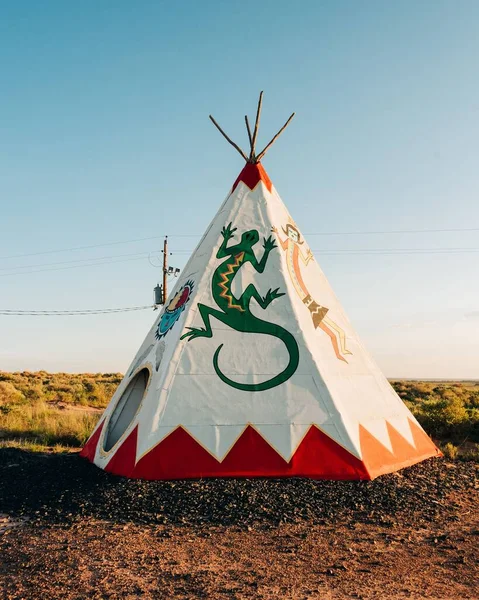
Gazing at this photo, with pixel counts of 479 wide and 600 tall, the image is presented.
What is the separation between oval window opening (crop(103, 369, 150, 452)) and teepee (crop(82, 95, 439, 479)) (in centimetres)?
3

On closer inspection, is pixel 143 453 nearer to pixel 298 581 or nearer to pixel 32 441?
pixel 298 581

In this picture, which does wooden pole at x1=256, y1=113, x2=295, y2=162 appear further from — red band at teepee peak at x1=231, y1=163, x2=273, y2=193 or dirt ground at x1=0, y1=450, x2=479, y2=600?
dirt ground at x1=0, y1=450, x2=479, y2=600

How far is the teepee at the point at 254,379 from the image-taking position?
699 cm

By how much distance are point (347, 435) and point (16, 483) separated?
16.0 ft

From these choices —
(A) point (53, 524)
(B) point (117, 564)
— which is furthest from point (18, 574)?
(A) point (53, 524)

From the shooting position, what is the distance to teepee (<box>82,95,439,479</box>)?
699 centimetres

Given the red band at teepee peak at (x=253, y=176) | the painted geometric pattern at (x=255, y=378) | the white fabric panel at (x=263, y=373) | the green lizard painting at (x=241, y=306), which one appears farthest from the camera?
the red band at teepee peak at (x=253, y=176)

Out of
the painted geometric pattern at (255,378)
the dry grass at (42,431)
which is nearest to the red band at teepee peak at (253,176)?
the painted geometric pattern at (255,378)

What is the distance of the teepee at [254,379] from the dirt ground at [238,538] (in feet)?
1.33

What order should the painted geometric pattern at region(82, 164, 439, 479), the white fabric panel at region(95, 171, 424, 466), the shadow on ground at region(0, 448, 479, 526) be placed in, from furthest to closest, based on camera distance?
1. the white fabric panel at region(95, 171, 424, 466)
2. the painted geometric pattern at region(82, 164, 439, 479)
3. the shadow on ground at region(0, 448, 479, 526)

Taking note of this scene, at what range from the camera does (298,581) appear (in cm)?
421

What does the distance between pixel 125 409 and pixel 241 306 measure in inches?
127

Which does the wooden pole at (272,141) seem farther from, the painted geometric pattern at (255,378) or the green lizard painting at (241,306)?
the green lizard painting at (241,306)

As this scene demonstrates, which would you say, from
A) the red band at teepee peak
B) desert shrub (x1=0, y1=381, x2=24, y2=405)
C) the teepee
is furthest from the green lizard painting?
desert shrub (x1=0, y1=381, x2=24, y2=405)
